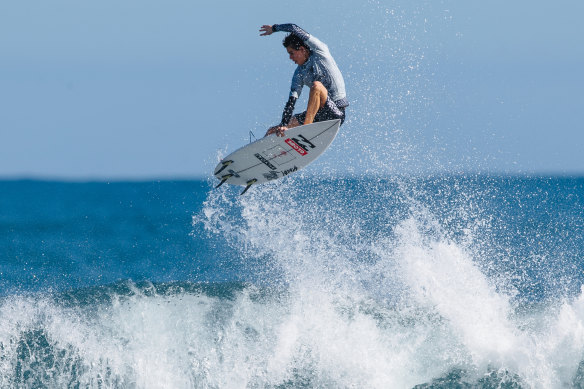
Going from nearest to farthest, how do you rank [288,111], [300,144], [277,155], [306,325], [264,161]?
[288,111] → [300,144] → [277,155] → [264,161] → [306,325]

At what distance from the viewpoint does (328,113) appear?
8.81 m

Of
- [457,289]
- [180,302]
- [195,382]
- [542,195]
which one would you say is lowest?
[195,382]

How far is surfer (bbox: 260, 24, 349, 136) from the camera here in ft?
27.9

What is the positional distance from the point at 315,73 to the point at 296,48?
368 mm

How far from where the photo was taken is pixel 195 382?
30.3 feet

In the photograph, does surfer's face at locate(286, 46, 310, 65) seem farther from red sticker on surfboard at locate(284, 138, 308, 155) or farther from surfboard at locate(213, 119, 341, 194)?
red sticker on surfboard at locate(284, 138, 308, 155)

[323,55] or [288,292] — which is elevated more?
[323,55]

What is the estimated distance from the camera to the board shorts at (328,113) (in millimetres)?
8742

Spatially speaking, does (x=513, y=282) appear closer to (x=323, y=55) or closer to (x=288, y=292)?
(x=288, y=292)

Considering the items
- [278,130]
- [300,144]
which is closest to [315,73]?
[278,130]

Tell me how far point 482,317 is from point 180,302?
14.0 feet

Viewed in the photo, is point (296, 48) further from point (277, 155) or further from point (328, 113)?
point (277, 155)

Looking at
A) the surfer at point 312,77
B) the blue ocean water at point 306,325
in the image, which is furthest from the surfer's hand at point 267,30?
the blue ocean water at point 306,325

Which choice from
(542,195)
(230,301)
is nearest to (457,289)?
(230,301)
